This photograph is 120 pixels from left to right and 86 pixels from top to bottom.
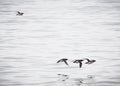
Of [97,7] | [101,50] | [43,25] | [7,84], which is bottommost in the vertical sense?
[7,84]

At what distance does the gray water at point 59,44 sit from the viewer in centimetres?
2334

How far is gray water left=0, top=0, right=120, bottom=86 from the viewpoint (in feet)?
76.6

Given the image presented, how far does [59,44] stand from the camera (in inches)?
Result: 1315

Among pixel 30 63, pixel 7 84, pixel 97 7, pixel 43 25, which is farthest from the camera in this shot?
pixel 97 7

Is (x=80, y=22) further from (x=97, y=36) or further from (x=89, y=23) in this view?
(x=97, y=36)

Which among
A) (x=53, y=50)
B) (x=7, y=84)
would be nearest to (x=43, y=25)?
(x=53, y=50)

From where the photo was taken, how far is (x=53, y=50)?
31.1m

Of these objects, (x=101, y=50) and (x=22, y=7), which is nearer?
(x=101, y=50)

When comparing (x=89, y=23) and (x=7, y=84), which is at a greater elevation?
(x=89, y=23)

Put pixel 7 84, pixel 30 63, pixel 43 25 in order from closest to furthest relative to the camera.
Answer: pixel 7 84
pixel 30 63
pixel 43 25

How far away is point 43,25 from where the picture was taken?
43656 millimetres

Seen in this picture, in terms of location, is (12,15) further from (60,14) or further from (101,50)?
(101,50)

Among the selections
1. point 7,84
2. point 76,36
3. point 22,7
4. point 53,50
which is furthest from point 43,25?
point 7,84

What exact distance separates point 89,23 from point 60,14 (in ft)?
30.7
